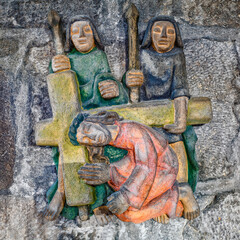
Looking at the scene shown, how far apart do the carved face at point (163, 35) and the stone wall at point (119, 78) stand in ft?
0.39

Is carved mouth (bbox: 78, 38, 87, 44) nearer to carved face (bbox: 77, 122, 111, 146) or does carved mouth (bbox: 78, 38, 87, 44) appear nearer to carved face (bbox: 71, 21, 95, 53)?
carved face (bbox: 71, 21, 95, 53)

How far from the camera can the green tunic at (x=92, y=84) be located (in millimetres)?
1254

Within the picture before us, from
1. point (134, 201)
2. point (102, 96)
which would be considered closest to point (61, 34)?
point (102, 96)

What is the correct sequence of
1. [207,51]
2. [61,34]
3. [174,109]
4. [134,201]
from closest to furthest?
[134,201]
[174,109]
[61,34]
[207,51]

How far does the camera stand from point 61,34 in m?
1.37

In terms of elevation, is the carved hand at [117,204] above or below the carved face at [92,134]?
below

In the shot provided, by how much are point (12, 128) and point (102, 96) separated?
46 centimetres

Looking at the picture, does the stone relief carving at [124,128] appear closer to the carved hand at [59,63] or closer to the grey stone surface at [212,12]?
the carved hand at [59,63]

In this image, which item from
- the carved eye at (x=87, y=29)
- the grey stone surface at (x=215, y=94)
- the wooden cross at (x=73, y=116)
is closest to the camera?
the wooden cross at (x=73, y=116)

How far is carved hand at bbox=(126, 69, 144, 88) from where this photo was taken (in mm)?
1285

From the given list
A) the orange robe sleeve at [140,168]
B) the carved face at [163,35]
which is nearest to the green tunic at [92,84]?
the orange robe sleeve at [140,168]

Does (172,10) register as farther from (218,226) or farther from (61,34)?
(218,226)

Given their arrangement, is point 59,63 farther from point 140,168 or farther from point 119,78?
point 140,168

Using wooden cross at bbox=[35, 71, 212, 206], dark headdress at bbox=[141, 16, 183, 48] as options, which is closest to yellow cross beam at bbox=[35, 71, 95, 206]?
wooden cross at bbox=[35, 71, 212, 206]
